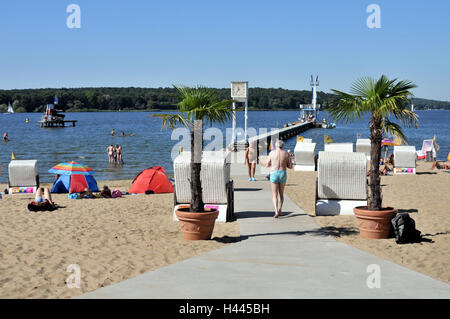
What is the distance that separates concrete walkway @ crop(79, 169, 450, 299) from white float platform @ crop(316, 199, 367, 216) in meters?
2.46

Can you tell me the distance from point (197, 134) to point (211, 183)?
207 centimetres

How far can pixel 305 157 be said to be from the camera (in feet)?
70.2

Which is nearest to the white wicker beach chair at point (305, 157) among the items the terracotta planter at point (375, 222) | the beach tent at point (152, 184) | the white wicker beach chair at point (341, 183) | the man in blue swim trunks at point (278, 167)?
the beach tent at point (152, 184)

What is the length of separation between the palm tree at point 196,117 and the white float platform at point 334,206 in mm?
3508

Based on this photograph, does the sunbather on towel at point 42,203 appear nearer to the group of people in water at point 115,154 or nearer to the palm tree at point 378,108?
the palm tree at point 378,108

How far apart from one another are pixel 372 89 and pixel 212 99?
2.76 metres

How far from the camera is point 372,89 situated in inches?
332

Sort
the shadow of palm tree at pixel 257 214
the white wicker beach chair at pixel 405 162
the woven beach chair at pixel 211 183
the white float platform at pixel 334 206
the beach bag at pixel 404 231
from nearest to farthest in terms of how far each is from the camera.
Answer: the beach bag at pixel 404 231
the woven beach chair at pixel 211 183
the shadow of palm tree at pixel 257 214
the white float platform at pixel 334 206
the white wicker beach chair at pixel 405 162

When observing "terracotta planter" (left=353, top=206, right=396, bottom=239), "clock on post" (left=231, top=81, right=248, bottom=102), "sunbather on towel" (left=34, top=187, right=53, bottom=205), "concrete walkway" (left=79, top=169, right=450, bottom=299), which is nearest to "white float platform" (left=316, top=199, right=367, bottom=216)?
"terracotta planter" (left=353, top=206, right=396, bottom=239)

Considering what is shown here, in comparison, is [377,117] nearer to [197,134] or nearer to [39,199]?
[197,134]

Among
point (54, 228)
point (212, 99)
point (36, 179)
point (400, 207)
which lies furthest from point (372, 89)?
point (36, 179)

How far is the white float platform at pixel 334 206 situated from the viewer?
10.6 m

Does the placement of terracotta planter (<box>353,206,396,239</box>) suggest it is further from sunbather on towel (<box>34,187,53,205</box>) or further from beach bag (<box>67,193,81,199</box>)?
beach bag (<box>67,193,81,199</box>)
